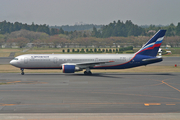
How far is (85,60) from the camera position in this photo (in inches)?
1853

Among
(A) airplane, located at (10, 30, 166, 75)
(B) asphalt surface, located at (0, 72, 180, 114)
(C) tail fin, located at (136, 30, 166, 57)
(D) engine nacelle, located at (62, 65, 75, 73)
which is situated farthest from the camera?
(C) tail fin, located at (136, 30, 166, 57)

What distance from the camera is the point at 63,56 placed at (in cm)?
4681

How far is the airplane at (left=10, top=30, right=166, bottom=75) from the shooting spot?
46.0 metres

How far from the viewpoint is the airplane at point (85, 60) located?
1810 inches

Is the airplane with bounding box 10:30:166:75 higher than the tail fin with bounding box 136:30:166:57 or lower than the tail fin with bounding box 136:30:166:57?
lower

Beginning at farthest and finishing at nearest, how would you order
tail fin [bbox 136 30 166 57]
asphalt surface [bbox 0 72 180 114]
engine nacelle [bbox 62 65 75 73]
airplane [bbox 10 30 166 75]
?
tail fin [bbox 136 30 166 57]
airplane [bbox 10 30 166 75]
engine nacelle [bbox 62 65 75 73]
asphalt surface [bbox 0 72 180 114]

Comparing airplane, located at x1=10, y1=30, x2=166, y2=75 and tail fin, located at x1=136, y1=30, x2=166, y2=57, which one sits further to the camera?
tail fin, located at x1=136, y1=30, x2=166, y2=57

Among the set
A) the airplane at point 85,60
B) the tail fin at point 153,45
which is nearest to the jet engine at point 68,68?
the airplane at point 85,60

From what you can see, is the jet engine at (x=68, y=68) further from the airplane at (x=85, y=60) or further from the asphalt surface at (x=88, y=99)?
the asphalt surface at (x=88, y=99)

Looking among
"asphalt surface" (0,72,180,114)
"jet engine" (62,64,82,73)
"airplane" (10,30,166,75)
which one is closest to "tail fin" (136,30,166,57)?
"airplane" (10,30,166,75)

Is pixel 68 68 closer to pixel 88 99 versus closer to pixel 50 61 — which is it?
pixel 50 61

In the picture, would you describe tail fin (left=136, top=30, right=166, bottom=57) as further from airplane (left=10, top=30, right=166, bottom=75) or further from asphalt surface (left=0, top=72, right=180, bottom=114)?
asphalt surface (left=0, top=72, right=180, bottom=114)
